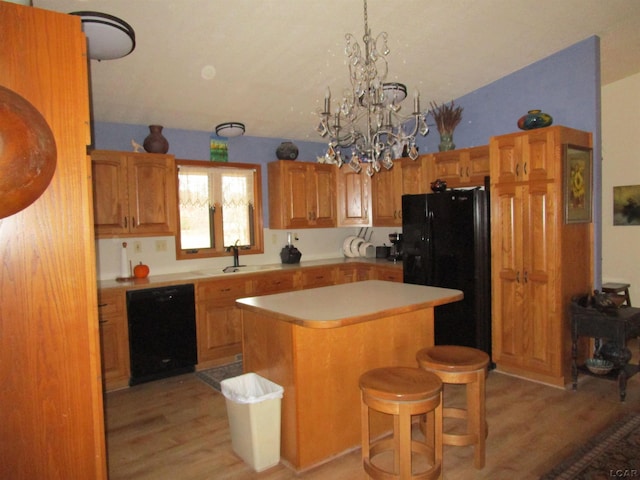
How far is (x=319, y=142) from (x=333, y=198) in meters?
0.80

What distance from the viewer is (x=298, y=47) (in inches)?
134

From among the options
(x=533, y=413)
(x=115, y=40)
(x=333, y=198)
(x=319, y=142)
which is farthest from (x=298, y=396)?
(x=319, y=142)

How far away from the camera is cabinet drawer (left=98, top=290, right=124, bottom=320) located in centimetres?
364

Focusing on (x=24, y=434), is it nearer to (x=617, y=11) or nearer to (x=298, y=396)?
(x=298, y=396)

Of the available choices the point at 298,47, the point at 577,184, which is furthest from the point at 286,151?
the point at 577,184

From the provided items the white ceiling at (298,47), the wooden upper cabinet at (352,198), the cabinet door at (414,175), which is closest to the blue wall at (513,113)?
the white ceiling at (298,47)

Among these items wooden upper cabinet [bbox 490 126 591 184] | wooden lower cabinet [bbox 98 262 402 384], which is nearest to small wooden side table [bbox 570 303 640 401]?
wooden upper cabinet [bbox 490 126 591 184]

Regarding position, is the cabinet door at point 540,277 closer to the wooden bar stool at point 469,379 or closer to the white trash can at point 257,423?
the wooden bar stool at point 469,379

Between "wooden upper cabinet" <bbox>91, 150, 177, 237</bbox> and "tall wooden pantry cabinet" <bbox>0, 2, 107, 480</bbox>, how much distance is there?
8.38 feet

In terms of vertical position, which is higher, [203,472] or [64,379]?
[64,379]

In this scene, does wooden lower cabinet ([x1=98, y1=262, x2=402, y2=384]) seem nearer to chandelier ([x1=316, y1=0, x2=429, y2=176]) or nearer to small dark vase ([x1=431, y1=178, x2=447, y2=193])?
small dark vase ([x1=431, y1=178, x2=447, y2=193])

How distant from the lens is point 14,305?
140 centimetres

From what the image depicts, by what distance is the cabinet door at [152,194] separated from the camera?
4.02 meters

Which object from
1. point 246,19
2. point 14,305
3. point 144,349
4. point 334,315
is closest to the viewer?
point 14,305
